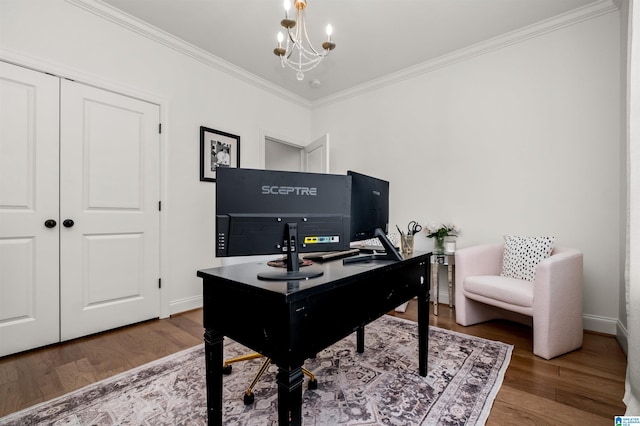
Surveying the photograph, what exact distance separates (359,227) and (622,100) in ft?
8.63

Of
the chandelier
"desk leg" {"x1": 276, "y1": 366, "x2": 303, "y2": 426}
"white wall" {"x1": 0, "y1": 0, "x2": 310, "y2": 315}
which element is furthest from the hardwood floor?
the chandelier

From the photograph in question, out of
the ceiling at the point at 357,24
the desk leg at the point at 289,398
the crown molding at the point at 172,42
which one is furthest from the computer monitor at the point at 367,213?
the crown molding at the point at 172,42

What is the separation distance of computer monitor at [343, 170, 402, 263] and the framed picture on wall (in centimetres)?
228

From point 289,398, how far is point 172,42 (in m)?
3.48

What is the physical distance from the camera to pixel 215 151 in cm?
345

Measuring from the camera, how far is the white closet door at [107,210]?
7.95 feet

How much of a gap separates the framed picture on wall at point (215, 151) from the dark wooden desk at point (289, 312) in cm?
226

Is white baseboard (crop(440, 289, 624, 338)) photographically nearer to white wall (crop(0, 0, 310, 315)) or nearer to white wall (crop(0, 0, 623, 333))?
white wall (crop(0, 0, 623, 333))

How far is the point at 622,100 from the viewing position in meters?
2.41

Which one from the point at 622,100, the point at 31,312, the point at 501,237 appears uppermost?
the point at 622,100

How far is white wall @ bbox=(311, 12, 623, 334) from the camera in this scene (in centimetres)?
256

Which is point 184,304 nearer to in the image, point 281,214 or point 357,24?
point 281,214

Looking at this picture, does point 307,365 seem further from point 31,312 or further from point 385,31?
point 385,31

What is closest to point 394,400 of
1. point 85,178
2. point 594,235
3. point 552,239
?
point 552,239
